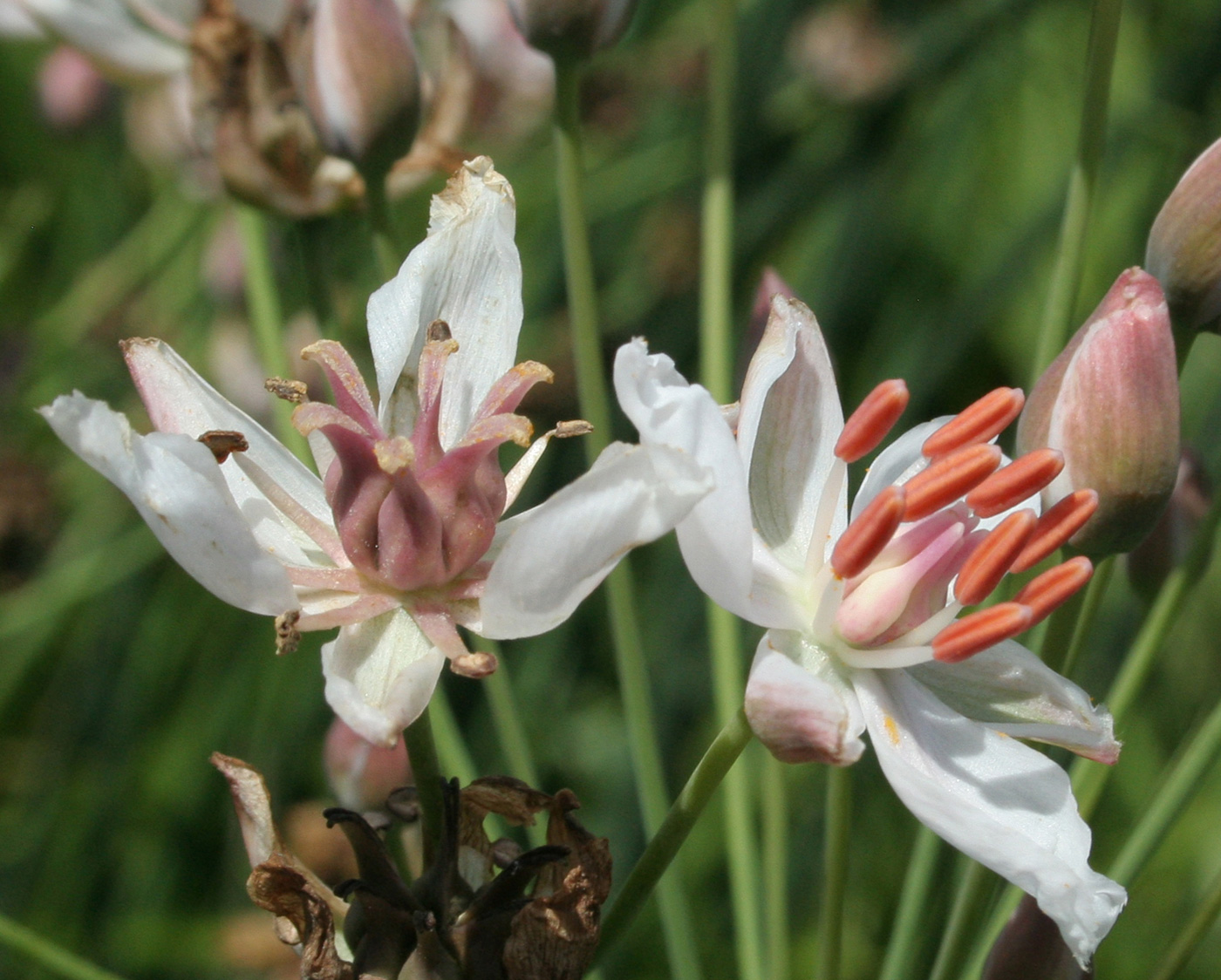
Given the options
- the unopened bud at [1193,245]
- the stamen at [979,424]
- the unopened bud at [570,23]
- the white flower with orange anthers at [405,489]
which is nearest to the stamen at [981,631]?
the stamen at [979,424]

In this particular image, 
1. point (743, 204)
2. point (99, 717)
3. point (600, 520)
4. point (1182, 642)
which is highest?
point (600, 520)

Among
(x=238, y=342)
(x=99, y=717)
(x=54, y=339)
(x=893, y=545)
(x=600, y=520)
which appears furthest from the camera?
(x=238, y=342)

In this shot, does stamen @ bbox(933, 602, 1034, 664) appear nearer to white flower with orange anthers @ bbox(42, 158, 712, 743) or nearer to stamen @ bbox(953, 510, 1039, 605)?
stamen @ bbox(953, 510, 1039, 605)

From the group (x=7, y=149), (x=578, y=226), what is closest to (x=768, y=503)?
(x=578, y=226)

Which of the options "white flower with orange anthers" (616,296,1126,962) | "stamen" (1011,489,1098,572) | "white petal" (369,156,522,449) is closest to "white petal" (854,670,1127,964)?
"white flower with orange anthers" (616,296,1126,962)

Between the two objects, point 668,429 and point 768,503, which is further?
point 768,503

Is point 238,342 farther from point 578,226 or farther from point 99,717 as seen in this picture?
point 578,226

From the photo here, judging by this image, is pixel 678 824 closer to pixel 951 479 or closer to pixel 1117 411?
pixel 951 479
